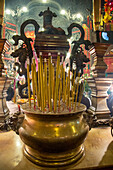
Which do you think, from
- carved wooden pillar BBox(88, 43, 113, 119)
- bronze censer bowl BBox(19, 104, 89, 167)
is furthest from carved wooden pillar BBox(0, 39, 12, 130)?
carved wooden pillar BBox(88, 43, 113, 119)

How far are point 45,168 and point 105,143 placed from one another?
1.58ft

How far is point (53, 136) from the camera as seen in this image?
579 mm

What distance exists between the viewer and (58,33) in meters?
1.14

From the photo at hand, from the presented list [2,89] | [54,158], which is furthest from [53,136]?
[2,89]

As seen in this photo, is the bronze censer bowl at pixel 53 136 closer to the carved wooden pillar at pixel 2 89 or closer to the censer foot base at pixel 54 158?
the censer foot base at pixel 54 158

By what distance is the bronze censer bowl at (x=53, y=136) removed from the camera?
579 millimetres

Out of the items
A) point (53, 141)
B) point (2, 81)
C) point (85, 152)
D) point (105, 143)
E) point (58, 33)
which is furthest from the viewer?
point (58, 33)

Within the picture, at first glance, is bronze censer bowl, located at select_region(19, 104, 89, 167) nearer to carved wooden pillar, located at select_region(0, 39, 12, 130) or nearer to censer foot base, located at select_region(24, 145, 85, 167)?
censer foot base, located at select_region(24, 145, 85, 167)

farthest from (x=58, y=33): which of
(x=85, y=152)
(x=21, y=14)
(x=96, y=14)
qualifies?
(x=21, y=14)

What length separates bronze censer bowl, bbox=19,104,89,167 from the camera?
0.58 m

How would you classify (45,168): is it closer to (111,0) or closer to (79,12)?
(111,0)

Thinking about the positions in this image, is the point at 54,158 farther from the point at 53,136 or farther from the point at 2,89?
the point at 2,89

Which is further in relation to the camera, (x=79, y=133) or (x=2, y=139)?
(x=2, y=139)

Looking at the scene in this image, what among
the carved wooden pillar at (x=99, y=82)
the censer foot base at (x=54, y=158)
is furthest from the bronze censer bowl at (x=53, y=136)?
the carved wooden pillar at (x=99, y=82)
